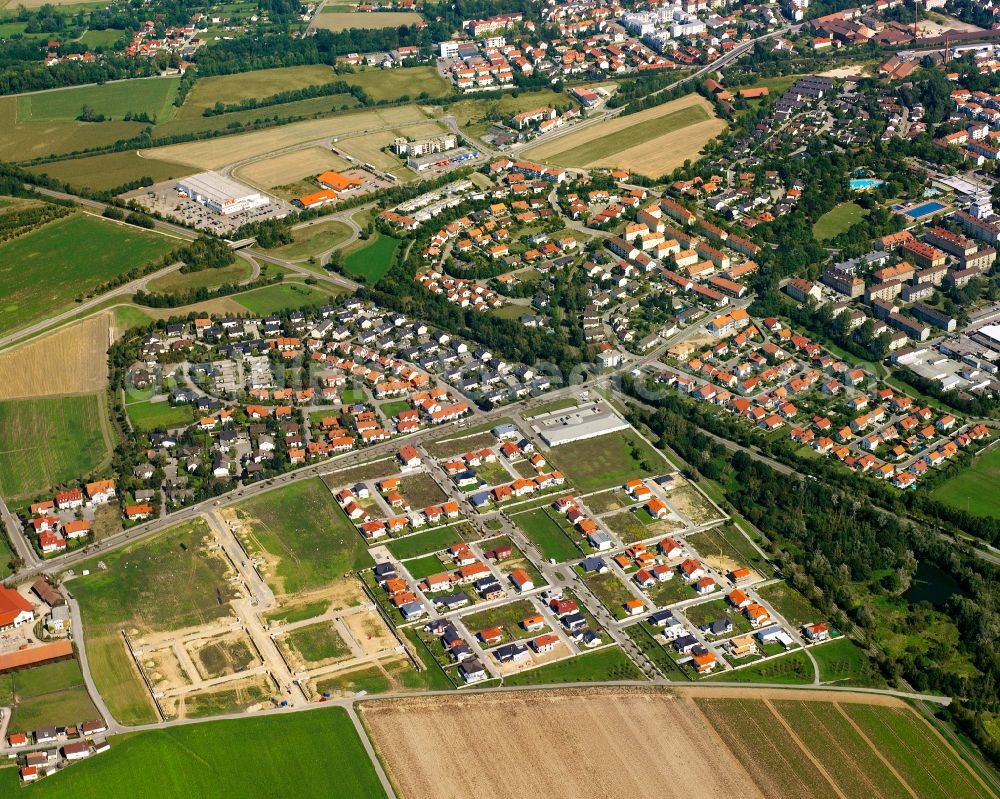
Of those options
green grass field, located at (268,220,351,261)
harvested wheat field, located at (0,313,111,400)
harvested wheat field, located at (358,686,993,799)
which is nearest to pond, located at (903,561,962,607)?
harvested wheat field, located at (358,686,993,799)

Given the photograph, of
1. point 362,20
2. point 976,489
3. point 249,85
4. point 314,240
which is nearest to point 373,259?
point 314,240

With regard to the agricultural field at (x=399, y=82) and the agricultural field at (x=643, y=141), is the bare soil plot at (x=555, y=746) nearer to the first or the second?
the agricultural field at (x=643, y=141)

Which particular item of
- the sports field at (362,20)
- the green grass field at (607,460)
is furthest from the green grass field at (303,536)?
the sports field at (362,20)

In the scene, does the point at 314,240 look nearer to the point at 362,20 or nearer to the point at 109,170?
the point at 109,170

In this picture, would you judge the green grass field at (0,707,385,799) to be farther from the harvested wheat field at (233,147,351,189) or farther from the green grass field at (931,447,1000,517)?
the harvested wheat field at (233,147,351,189)

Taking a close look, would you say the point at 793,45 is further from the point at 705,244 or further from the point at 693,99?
the point at 705,244

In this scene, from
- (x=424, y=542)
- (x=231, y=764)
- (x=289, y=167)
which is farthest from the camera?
(x=289, y=167)
